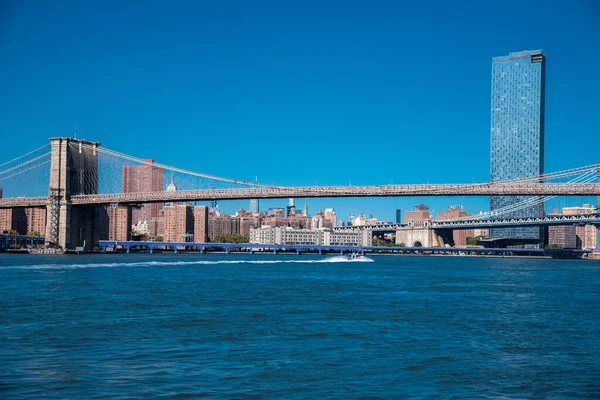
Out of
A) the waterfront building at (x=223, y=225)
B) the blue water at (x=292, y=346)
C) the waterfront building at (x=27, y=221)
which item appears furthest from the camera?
the waterfront building at (x=223, y=225)

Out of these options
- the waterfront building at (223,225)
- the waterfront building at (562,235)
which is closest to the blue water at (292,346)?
the waterfront building at (562,235)

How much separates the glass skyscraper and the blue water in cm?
12041

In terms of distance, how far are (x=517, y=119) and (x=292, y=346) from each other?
135980mm

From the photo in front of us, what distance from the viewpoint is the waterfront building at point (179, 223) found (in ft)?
496

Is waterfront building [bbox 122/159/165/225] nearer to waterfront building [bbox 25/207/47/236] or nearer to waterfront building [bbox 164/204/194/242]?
waterfront building [bbox 25/207/47/236]

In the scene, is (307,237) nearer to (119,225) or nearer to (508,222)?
(119,225)

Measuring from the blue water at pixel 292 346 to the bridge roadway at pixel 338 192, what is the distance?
30.6 m

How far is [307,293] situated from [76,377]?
1585cm

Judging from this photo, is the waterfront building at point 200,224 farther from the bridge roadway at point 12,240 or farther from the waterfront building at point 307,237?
the bridge roadway at point 12,240

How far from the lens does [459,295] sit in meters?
26.7

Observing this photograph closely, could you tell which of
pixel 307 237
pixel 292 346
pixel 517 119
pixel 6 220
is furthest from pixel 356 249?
pixel 292 346

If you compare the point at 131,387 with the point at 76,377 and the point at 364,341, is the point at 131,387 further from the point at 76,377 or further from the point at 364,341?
the point at 364,341

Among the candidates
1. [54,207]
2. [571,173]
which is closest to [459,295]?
[571,173]

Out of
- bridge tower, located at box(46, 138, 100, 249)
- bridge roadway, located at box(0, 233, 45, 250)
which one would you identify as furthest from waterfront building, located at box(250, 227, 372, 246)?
bridge tower, located at box(46, 138, 100, 249)
